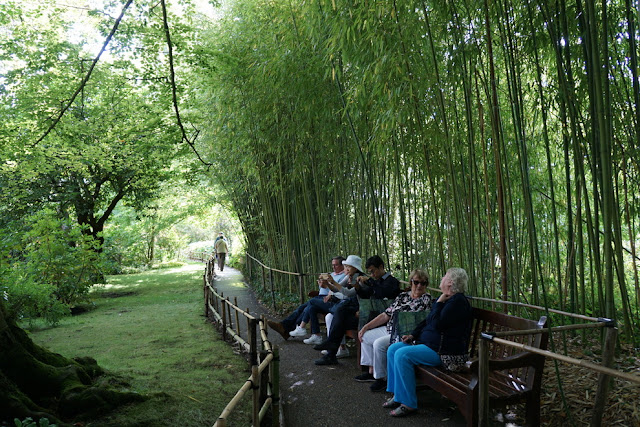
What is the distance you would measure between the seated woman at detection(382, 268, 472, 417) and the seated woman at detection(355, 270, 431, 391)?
0.26 m

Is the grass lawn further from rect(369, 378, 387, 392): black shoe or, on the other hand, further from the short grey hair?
the short grey hair

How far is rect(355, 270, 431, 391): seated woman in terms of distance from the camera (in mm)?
3045

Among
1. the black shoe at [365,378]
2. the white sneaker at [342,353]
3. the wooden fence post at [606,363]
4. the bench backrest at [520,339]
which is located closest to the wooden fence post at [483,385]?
the bench backrest at [520,339]

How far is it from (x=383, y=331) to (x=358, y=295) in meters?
0.42

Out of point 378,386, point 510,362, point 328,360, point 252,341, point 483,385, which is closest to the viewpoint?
point 483,385

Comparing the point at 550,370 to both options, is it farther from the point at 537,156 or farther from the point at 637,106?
the point at 537,156

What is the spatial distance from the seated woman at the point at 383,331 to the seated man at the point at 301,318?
3.35 feet

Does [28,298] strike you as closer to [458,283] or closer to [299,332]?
[299,332]

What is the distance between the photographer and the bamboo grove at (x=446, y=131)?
8.48ft

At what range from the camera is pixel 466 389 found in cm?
230

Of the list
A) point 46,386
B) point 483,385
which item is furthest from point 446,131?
point 46,386

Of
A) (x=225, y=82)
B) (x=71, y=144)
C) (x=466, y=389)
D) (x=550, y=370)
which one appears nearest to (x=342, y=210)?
(x=225, y=82)

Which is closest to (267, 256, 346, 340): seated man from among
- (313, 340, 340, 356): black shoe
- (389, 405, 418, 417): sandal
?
(313, 340, 340, 356): black shoe

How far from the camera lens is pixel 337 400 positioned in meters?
3.00
